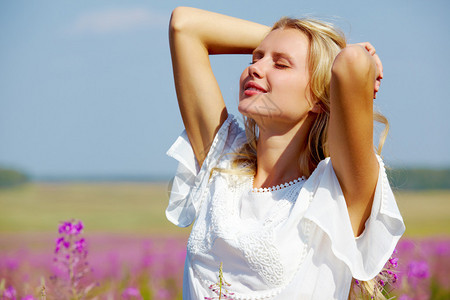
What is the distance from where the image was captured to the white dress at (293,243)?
1509 mm

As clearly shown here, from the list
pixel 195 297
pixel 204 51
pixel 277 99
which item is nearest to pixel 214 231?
pixel 195 297

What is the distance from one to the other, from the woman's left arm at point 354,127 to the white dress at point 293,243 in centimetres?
4

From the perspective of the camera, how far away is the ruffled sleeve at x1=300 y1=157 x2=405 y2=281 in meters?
1.49

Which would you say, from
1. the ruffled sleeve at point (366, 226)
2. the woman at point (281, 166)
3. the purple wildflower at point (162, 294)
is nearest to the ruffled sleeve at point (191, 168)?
the woman at point (281, 166)

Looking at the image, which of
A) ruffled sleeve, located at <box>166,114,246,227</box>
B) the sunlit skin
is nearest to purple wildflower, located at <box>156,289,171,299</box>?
ruffled sleeve, located at <box>166,114,246,227</box>

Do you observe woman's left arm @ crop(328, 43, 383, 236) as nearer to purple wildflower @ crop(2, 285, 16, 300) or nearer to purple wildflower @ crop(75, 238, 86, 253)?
purple wildflower @ crop(75, 238, 86, 253)

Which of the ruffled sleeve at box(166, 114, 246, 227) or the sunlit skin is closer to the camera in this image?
the sunlit skin

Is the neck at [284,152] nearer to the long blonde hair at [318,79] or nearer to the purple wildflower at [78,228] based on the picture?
the long blonde hair at [318,79]

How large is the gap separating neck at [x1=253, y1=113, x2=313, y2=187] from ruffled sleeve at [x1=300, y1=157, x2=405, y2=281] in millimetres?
264

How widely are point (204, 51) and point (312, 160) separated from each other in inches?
25.1

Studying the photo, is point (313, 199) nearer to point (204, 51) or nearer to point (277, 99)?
point (277, 99)

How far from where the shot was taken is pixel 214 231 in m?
1.67

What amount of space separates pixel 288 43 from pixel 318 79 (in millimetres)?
166

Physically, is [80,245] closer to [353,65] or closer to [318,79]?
[318,79]
